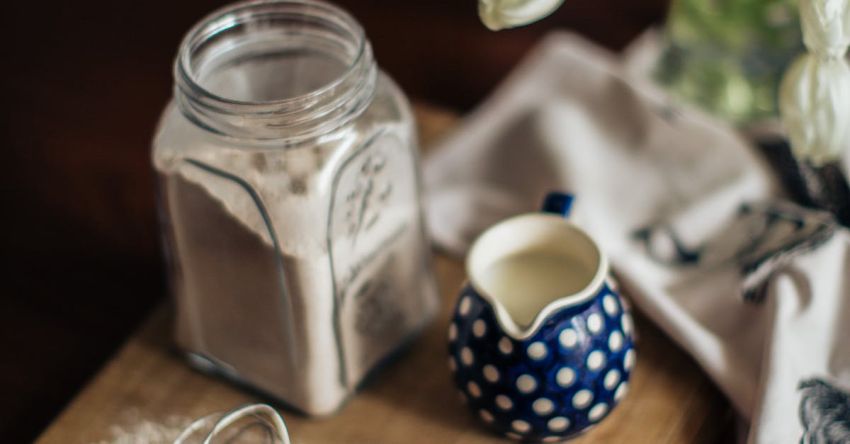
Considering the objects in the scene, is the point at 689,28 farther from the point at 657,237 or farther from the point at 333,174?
the point at 333,174

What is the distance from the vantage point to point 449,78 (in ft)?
2.48

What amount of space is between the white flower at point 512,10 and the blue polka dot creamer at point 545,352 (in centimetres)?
12

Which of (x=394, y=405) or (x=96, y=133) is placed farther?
(x=96, y=133)

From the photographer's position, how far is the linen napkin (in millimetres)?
490

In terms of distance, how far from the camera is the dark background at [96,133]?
58 centimetres

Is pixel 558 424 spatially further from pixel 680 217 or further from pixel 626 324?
pixel 680 217

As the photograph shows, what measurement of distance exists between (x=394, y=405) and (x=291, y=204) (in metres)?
0.13

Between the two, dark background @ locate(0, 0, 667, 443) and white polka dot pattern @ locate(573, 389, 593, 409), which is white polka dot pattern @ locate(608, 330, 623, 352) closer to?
white polka dot pattern @ locate(573, 389, 593, 409)

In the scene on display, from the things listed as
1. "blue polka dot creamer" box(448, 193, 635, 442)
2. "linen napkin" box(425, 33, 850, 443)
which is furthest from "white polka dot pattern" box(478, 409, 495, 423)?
"linen napkin" box(425, 33, 850, 443)

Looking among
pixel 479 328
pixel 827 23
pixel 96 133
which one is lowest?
pixel 96 133

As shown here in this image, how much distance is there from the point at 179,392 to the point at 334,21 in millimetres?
213

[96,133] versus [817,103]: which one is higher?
[817,103]

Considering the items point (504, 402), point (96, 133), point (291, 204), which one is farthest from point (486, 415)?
point (96, 133)

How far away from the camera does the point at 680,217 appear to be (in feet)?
1.89
